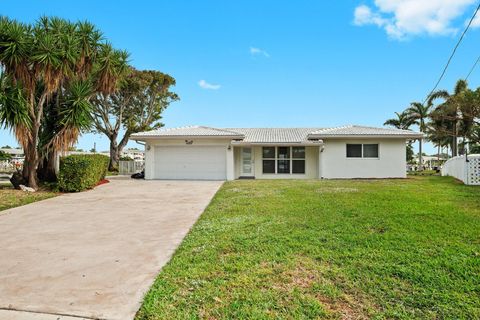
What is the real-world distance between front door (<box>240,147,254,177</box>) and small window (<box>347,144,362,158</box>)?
6110 millimetres

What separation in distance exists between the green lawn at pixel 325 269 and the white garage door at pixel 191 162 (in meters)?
11.8

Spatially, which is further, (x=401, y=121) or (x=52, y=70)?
(x=401, y=121)

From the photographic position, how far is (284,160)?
1931 cm

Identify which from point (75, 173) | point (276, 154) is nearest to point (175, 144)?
point (276, 154)

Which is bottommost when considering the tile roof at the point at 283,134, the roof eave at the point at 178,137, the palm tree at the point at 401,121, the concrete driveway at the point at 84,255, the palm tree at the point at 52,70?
the concrete driveway at the point at 84,255

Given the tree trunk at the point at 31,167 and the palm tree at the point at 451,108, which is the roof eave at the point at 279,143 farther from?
the palm tree at the point at 451,108

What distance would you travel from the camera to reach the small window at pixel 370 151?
1836 centimetres

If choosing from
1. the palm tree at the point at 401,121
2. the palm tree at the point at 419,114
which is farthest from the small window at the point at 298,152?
the palm tree at the point at 401,121

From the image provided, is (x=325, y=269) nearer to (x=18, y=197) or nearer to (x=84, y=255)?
(x=84, y=255)

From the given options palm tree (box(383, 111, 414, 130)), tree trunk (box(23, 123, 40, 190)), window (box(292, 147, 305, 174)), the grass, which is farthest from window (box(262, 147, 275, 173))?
palm tree (box(383, 111, 414, 130))

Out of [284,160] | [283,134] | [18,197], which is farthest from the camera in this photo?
[283,134]

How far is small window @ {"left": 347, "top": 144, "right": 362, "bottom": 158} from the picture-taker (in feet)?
60.3

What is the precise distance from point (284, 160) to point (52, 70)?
13246 millimetres

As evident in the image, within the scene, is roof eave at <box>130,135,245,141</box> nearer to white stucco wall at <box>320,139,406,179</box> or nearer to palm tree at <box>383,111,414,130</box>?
white stucco wall at <box>320,139,406,179</box>
